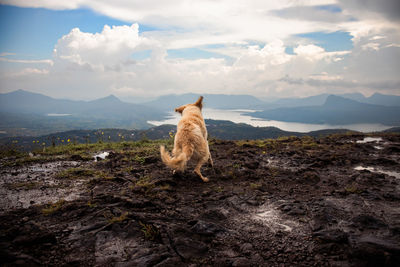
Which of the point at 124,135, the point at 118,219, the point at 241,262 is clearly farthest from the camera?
the point at 124,135

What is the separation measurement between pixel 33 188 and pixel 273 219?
6.36 meters

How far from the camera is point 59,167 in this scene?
8469 mm

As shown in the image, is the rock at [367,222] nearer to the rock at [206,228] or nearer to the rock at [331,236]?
the rock at [331,236]

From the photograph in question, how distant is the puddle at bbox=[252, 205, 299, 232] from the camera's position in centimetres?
404

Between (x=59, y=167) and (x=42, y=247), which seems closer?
(x=42, y=247)

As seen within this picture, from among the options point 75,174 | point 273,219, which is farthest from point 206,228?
point 75,174

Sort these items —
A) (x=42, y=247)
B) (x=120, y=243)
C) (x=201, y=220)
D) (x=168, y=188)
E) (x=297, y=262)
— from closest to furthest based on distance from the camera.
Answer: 1. (x=297, y=262)
2. (x=42, y=247)
3. (x=120, y=243)
4. (x=201, y=220)
5. (x=168, y=188)

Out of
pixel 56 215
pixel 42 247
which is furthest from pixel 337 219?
pixel 56 215

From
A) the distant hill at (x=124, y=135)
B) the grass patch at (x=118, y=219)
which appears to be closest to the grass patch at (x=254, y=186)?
the grass patch at (x=118, y=219)

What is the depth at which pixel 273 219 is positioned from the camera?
172 inches

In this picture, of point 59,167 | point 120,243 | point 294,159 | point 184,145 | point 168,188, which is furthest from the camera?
point 294,159

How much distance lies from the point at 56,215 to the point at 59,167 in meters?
4.81

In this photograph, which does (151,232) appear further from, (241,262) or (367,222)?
(367,222)

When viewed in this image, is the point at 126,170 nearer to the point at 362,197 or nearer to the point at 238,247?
the point at 238,247
